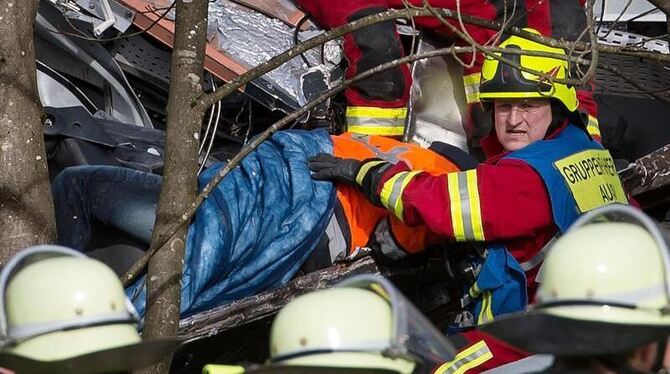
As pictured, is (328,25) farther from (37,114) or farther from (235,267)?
(37,114)

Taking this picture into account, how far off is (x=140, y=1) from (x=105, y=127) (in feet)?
2.22

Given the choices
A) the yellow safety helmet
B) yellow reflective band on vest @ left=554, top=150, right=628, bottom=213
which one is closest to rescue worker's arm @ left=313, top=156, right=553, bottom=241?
yellow reflective band on vest @ left=554, top=150, right=628, bottom=213

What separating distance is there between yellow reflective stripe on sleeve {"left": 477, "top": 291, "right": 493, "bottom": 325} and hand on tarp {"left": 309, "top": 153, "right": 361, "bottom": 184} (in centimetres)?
63

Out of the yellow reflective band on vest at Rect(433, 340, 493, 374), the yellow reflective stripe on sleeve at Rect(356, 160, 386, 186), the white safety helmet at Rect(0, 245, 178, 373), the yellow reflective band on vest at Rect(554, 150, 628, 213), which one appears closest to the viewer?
the white safety helmet at Rect(0, 245, 178, 373)

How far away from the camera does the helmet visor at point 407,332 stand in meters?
3.25

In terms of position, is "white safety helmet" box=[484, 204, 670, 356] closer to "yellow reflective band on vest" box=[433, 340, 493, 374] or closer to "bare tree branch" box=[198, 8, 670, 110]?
"bare tree branch" box=[198, 8, 670, 110]

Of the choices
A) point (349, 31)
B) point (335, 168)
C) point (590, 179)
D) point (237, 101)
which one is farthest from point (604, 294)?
point (237, 101)

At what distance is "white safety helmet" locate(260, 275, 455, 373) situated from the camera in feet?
10.4

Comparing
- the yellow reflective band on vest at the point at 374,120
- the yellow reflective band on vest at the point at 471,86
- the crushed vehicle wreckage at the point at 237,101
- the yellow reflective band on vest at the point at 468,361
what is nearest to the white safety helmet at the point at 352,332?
the yellow reflective band on vest at the point at 468,361

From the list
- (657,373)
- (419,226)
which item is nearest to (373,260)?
(419,226)

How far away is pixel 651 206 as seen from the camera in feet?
20.8

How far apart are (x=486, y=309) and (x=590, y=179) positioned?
57 centimetres

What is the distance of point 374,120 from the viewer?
240 inches

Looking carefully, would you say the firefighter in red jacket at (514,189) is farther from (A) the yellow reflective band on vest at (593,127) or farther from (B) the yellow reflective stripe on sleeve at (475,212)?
(A) the yellow reflective band on vest at (593,127)
